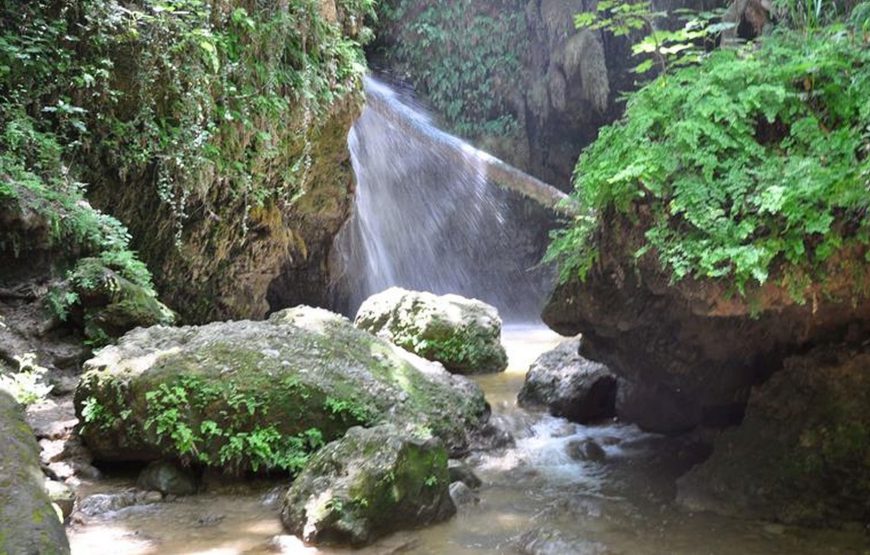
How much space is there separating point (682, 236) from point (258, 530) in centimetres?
324

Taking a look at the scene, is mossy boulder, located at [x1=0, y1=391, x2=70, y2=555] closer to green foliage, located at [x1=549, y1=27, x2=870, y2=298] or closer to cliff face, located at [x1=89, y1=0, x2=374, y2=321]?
green foliage, located at [x1=549, y1=27, x2=870, y2=298]

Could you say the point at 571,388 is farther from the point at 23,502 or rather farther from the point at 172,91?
the point at 23,502

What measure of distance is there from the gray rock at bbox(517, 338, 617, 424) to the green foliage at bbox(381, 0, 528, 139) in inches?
486

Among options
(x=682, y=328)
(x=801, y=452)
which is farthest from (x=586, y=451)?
(x=801, y=452)

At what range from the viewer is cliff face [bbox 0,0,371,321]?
6902 mm

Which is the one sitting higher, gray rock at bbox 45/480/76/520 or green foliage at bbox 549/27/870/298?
green foliage at bbox 549/27/870/298

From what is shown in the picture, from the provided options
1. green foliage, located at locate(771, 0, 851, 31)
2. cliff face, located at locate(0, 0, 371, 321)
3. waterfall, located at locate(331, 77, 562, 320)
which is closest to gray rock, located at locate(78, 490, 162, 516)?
cliff face, located at locate(0, 0, 371, 321)

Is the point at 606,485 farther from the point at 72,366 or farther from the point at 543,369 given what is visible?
the point at 72,366

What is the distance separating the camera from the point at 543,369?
7934 mm

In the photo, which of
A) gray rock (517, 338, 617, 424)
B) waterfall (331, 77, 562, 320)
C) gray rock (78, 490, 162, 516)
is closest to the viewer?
gray rock (78, 490, 162, 516)

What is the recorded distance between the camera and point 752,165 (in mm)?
4230

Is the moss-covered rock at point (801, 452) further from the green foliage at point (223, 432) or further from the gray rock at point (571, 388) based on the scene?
the green foliage at point (223, 432)

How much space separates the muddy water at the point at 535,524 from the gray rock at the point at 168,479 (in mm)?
156

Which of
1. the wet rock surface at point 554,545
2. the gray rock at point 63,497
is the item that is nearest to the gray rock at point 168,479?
the gray rock at point 63,497
